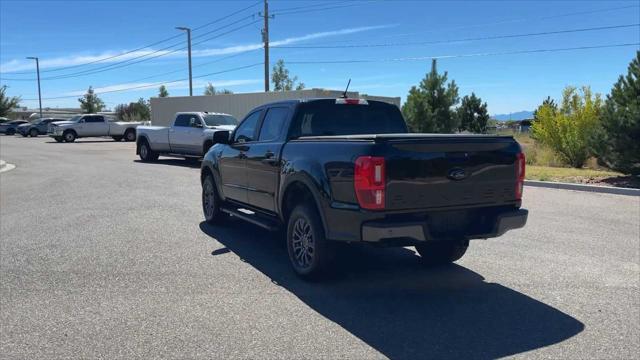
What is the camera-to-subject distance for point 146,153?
21.3m

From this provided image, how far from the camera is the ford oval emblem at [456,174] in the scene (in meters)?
4.95

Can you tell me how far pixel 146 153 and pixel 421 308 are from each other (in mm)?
18162

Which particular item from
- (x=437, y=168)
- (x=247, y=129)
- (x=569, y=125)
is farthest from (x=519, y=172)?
(x=569, y=125)

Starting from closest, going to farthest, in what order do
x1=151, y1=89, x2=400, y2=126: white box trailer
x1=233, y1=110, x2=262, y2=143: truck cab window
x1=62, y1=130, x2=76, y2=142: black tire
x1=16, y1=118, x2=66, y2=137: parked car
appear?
1. x1=233, y1=110, x2=262, y2=143: truck cab window
2. x1=151, y1=89, x2=400, y2=126: white box trailer
3. x1=62, y1=130, x2=76, y2=142: black tire
4. x1=16, y1=118, x2=66, y2=137: parked car

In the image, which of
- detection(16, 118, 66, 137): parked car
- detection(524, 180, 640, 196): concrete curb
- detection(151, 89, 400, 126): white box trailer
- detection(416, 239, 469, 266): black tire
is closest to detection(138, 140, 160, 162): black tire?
detection(151, 89, 400, 126): white box trailer

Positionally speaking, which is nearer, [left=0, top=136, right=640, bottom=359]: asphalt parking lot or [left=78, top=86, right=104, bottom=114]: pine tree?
[left=0, top=136, right=640, bottom=359]: asphalt parking lot

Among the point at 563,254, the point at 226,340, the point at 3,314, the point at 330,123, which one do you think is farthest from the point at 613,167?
the point at 3,314

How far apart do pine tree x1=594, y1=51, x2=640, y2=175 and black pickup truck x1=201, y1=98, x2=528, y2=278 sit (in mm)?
9412

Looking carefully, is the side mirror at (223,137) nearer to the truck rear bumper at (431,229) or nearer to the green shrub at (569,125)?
the truck rear bumper at (431,229)

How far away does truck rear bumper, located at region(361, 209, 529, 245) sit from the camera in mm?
4637

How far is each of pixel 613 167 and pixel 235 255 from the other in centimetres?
1118

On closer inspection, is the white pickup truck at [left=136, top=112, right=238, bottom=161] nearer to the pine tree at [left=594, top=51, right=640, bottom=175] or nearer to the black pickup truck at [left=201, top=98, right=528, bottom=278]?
the pine tree at [left=594, top=51, right=640, bottom=175]

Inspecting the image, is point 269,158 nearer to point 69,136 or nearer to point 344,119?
point 344,119

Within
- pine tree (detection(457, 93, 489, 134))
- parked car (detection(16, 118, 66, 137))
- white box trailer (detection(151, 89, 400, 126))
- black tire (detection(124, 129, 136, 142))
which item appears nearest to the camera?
white box trailer (detection(151, 89, 400, 126))
